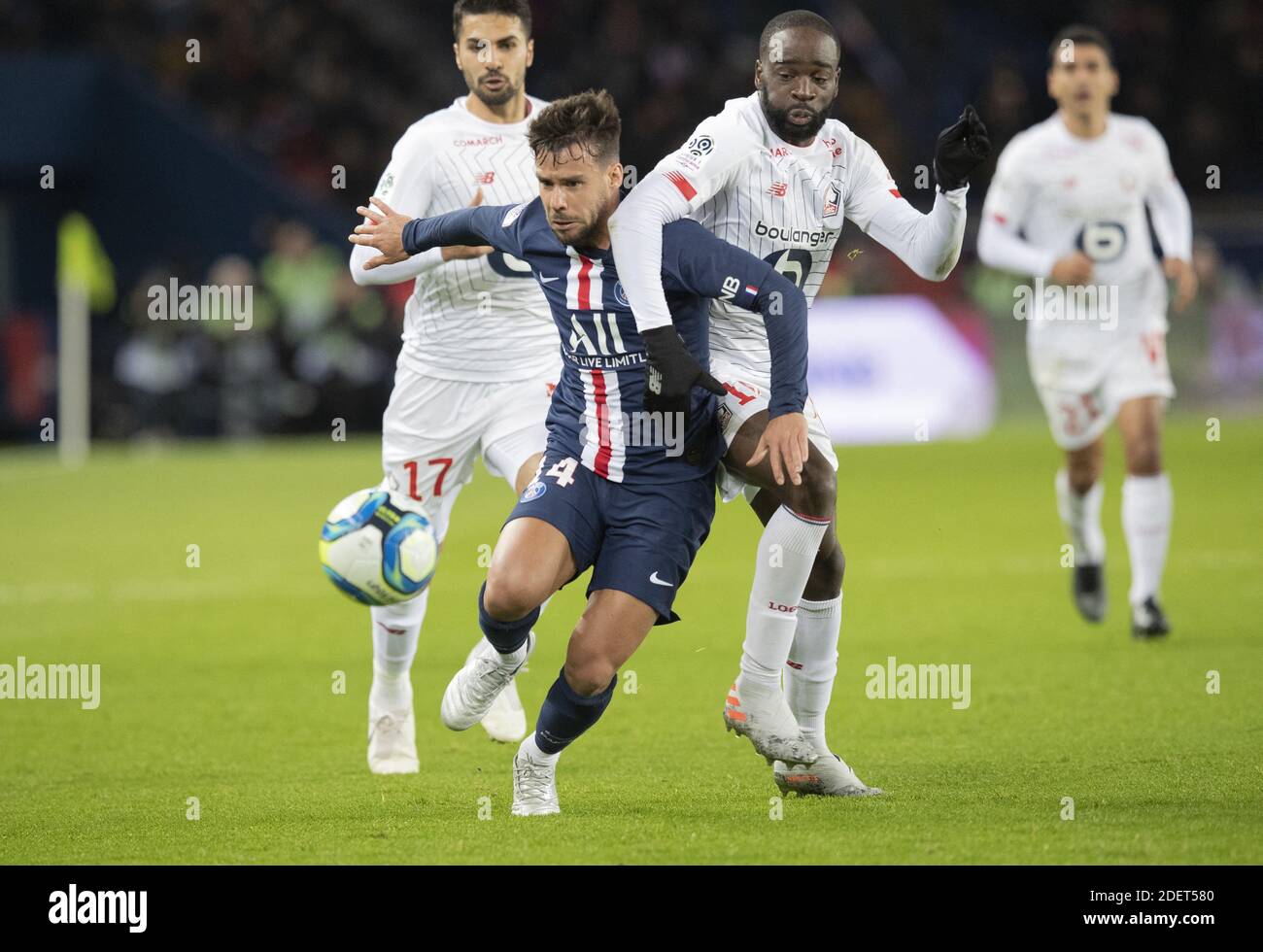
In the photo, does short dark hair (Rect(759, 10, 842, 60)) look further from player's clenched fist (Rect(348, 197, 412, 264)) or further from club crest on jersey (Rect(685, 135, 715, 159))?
player's clenched fist (Rect(348, 197, 412, 264))

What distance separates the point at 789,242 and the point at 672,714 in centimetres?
239

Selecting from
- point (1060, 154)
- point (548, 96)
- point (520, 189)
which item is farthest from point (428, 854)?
point (548, 96)

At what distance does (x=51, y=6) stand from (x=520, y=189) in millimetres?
20572

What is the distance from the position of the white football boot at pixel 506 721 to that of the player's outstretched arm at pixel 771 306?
6.99 ft

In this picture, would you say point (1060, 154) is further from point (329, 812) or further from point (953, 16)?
point (953, 16)

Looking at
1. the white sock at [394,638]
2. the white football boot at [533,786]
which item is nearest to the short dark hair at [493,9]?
the white sock at [394,638]

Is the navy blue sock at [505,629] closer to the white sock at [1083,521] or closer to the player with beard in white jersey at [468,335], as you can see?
the player with beard in white jersey at [468,335]

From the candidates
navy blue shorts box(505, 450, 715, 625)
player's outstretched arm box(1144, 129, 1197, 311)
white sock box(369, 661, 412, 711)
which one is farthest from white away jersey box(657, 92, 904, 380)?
player's outstretched arm box(1144, 129, 1197, 311)

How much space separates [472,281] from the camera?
7.10 m

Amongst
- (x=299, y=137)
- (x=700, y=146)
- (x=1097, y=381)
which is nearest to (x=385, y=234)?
(x=700, y=146)

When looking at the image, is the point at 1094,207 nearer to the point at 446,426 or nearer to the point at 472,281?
the point at 472,281

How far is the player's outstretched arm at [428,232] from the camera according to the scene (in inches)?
228

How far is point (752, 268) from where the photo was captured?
17.7 ft
